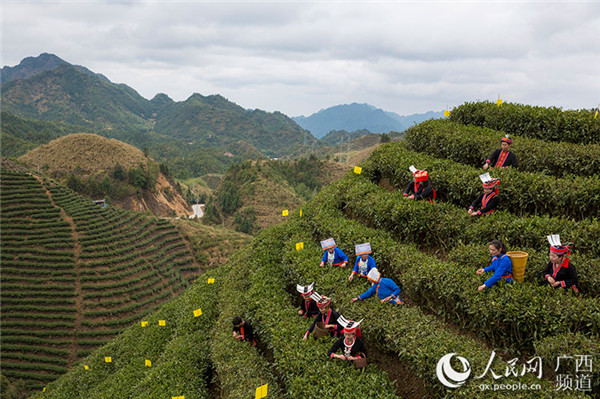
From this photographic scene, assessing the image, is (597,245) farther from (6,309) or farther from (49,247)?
(49,247)

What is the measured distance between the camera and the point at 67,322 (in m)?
33.8

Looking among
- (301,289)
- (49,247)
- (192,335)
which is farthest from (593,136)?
(49,247)

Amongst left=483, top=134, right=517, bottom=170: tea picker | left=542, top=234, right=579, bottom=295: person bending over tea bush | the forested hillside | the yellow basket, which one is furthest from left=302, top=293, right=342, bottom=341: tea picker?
left=483, top=134, right=517, bottom=170: tea picker

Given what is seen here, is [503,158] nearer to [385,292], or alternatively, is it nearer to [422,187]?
[422,187]

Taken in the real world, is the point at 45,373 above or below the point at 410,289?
below

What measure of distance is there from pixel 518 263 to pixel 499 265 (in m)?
0.42

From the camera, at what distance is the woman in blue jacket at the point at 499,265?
653 cm

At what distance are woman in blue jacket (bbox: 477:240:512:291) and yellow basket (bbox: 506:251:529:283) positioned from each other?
5.3 inches

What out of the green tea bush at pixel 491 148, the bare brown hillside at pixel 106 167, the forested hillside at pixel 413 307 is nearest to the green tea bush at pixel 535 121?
the green tea bush at pixel 491 148

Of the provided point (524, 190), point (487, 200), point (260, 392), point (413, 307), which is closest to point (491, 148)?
point (524, 190)

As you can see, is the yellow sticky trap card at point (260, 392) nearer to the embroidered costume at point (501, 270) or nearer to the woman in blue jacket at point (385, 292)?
the woman in blue jacket at point (385, 292)

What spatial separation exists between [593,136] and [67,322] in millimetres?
43148

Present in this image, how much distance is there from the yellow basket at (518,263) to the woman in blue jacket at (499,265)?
0.13 metres

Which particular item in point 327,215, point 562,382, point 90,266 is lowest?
point 90,266
